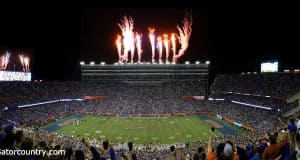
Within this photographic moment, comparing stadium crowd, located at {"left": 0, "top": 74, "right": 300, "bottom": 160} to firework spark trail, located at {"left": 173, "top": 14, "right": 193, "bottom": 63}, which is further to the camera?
firework spark trail, located at {"left": 173, "top": 14, "right": 193, "bottom": 63}

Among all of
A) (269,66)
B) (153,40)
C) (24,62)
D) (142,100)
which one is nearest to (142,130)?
(142,100)

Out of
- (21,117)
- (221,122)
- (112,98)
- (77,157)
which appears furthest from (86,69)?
(77,157)

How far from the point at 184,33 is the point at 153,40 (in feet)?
28.3

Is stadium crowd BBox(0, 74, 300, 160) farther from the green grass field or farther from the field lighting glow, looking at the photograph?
the green grass field

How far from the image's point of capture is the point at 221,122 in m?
60.9

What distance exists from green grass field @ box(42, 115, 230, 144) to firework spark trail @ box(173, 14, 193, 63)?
32.6 metres

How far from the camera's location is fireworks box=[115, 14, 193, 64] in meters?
93.6

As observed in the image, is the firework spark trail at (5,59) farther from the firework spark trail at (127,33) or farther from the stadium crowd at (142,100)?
the firework spark trail at (127,33)

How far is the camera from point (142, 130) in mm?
53438

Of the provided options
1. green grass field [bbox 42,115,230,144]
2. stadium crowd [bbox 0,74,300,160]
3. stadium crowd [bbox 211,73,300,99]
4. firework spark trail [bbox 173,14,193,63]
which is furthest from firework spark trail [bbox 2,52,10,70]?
stadium crowd [bbox 211,73,300,99]

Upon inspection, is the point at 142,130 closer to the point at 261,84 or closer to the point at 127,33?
the point at 261,84

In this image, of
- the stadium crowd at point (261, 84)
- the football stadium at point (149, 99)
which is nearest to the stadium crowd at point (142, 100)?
the stadium crowd at point (261, 84)

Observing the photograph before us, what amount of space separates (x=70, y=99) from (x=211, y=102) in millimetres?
33457

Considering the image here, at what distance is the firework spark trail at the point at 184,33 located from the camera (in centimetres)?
9388
